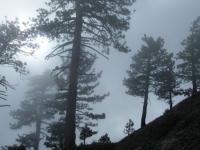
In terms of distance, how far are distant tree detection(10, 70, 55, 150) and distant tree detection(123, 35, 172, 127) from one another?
14.3 meters

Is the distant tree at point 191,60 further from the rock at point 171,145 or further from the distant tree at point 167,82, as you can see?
the rock at point 171,145

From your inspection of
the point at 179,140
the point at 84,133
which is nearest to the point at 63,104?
the point at 84,133

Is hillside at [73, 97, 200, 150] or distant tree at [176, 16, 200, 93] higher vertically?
distant tree at [176, 16, 200, 93]

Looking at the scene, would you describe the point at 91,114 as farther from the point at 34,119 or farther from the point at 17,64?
the point at 34,119

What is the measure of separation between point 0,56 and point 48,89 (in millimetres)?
19533

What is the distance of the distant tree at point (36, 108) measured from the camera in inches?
1389

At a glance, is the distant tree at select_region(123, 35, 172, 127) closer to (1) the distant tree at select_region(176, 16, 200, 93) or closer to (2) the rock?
(1) the distant tree at select_region(176, 16, 200, 93)

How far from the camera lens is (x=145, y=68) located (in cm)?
2667

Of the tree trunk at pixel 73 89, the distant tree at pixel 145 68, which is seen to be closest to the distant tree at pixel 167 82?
the distant tree at pixel 145 68

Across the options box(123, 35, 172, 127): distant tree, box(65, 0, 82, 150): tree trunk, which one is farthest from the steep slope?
box(123, 35, 172, 127): distant tree

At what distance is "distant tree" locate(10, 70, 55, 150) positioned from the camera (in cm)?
3528

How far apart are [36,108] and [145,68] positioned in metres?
19.7

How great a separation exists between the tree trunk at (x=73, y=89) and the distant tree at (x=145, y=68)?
12.5 meters

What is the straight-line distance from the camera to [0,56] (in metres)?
18.1
